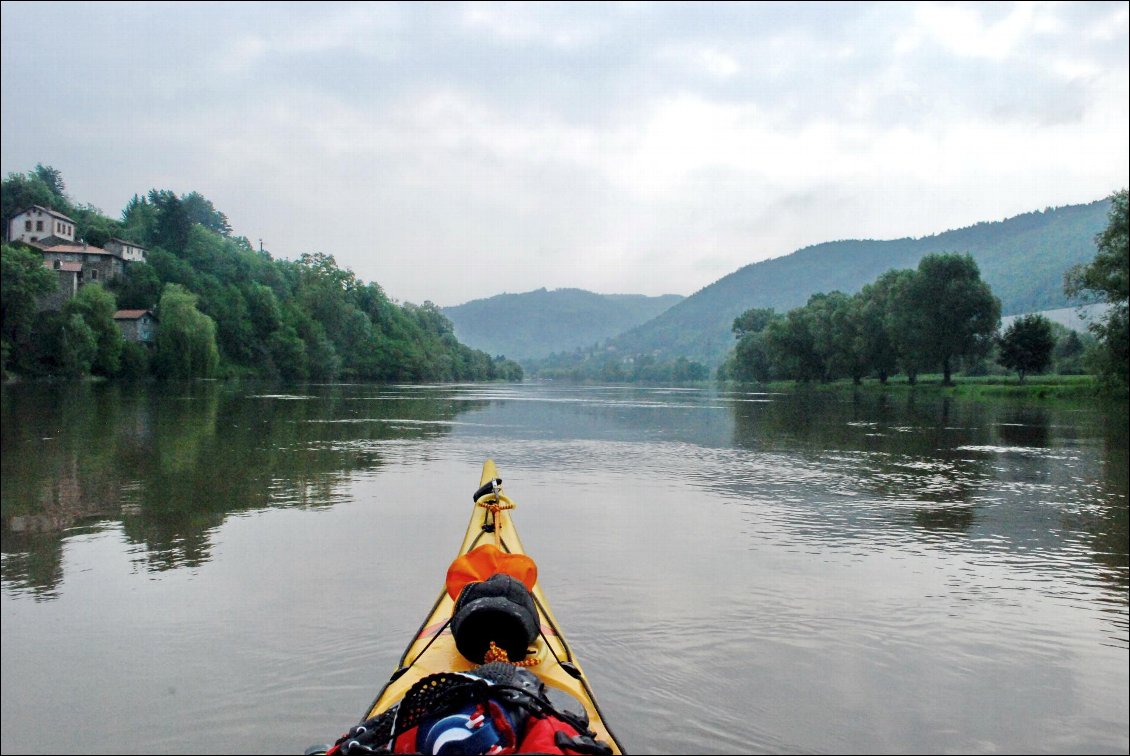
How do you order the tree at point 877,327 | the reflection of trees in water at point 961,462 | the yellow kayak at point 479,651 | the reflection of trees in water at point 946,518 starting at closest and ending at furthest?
1. the yellow kayak at point 479,651
2. the reflection of trees in water at point 946,518
3. the reflection of trees in water at point 961,462
4. the tree at point 877,327

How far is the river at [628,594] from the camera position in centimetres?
455

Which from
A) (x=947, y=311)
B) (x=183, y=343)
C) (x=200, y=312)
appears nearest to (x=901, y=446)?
(x=947, y=311)

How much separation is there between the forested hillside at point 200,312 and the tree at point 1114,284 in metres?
59.7

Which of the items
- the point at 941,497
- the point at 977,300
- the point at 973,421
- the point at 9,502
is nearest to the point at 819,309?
the point at 977,300

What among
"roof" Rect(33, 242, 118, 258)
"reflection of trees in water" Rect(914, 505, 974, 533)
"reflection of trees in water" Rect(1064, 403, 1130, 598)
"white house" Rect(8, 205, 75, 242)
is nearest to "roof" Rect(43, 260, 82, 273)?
"roof" Rect(33, 242, 118, 258)

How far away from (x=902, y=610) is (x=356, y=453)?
1239 centimetres

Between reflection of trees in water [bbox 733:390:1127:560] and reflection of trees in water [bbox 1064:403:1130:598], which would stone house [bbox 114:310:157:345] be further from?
reflection of trees in water [bbox 1064:403:1130:598]

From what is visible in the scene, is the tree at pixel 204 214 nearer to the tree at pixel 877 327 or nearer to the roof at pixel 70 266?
the roof at pixel 70 266

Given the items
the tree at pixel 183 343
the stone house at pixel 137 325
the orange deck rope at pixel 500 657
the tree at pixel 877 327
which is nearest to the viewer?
the orange deck rope at pixel 500 657

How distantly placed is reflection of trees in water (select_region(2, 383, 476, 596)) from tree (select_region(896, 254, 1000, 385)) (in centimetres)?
4280

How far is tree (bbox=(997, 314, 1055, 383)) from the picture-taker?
55688 mm

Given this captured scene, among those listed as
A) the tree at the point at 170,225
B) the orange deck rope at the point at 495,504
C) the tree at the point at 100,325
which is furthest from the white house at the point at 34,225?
the orange deck rope at the point at 495,504

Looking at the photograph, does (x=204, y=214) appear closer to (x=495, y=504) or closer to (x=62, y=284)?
(x=62, y=284)

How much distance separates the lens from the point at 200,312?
7612 centimetres
